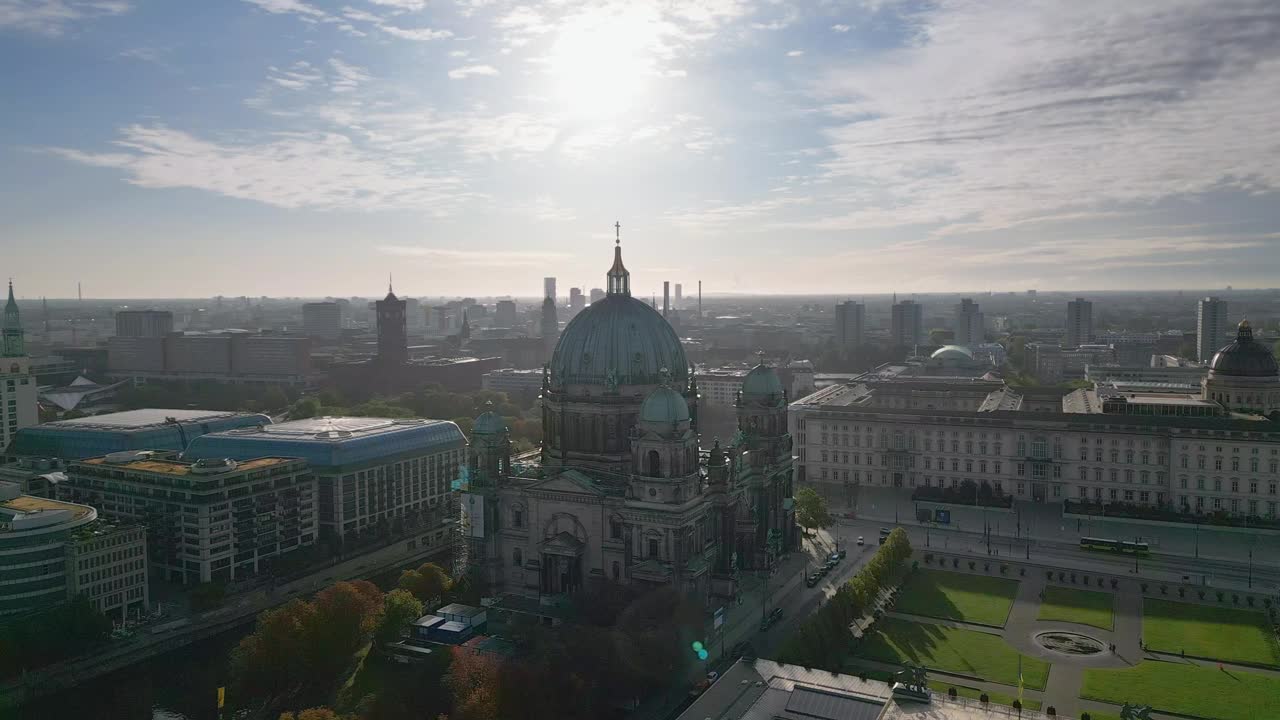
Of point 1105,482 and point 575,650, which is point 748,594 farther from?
point 1105,482

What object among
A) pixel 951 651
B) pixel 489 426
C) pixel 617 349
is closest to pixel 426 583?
pixel 489 426

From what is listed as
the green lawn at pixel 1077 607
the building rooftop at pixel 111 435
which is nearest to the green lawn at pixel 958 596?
the green lawn at pixel 1077 607

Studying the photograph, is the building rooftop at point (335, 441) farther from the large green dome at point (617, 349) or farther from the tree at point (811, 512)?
the tree at point (811, 512)

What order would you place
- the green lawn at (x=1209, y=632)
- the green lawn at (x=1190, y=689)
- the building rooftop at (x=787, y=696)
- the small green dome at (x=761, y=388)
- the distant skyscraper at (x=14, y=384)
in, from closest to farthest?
the building rooftop at (x=787, y=696), the green lawn at (x=1190, y=689), the green lawn at (x=1209, y=632), the small green dome at (x=761, y=388), the distant skyscraper at (x=14, y=384)

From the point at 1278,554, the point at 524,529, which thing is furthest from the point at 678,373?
the point at 1278,554

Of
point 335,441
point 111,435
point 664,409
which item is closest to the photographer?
point 664,409

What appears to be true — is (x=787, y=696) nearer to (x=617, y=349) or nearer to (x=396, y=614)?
(x=396, y=614)
